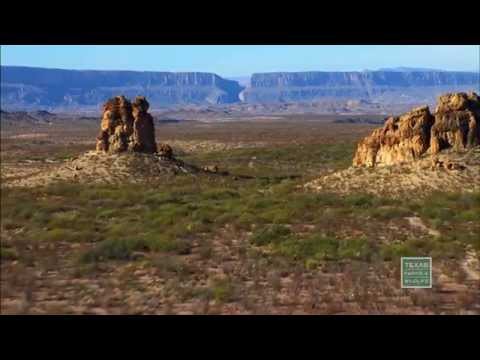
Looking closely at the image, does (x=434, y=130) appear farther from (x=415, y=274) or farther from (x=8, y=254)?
(x=8, y=254)

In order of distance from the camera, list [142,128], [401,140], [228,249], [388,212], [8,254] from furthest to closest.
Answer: [142,128] < [401,140] < [388,212] < [228,249] < [8,254]

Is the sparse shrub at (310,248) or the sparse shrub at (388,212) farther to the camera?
the sparse shrub at (388,212)

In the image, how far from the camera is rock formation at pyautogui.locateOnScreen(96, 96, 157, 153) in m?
31.6

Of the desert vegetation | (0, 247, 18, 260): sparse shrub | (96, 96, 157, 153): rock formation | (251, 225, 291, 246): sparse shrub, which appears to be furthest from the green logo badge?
(96, 96, 157, 153): rock formation

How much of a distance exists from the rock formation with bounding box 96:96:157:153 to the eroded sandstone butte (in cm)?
1042

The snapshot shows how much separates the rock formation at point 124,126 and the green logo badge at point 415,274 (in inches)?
829

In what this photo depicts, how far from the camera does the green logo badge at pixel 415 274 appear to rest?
11.5 m

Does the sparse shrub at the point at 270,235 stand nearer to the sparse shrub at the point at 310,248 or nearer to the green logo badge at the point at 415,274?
the sparse shrub at the point at 310,248

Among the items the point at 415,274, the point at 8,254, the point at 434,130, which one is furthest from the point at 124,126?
the point at 415,274

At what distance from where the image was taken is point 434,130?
27516 millimetres

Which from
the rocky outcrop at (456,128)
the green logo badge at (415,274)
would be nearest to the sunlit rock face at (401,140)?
the rocky outcrop at (456,128)

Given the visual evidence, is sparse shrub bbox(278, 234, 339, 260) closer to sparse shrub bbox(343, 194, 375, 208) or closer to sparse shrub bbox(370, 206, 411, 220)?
sparse shrub bbox(370, 206, 411, 220)

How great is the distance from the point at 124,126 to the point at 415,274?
850 inches
